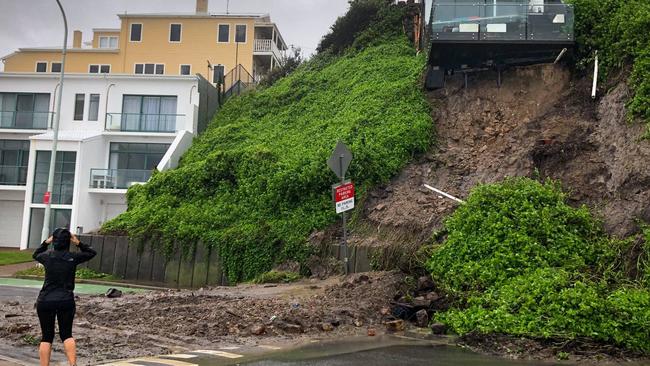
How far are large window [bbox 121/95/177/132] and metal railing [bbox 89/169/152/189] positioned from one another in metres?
2.83

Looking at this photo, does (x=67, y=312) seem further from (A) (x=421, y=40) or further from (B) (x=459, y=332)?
(A) (x=421, y=40)

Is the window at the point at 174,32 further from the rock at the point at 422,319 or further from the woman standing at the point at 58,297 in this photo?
the woman standing at the point at 58,297

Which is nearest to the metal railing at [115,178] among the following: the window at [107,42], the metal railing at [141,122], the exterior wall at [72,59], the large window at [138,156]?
the large window at [138,156]

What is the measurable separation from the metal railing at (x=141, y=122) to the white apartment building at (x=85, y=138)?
0.18 ft

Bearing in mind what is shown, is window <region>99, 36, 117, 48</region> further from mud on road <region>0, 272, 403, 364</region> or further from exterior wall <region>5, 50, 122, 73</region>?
mud on road <region>0, 272, 403, 364</region>

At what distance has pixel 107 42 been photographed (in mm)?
49188

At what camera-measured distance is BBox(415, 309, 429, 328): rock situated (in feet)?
32.3

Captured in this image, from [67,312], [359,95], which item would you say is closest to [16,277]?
[359,95]

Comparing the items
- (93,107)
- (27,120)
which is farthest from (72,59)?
(93,107)

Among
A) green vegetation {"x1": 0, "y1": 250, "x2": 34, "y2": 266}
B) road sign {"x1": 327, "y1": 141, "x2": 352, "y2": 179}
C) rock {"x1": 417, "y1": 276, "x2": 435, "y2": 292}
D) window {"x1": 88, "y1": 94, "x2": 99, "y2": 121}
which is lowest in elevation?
green vegetation {"x1": 0, "y1": 250, "x2": 34, "y2": 266}

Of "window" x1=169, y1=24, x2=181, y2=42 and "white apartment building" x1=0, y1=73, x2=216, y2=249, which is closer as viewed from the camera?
"white apartment building" x1=0, y1=73, x2=216, y2=249

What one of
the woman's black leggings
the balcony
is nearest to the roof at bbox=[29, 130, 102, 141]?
the balcony

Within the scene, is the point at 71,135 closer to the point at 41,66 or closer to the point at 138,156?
the point at 138,156

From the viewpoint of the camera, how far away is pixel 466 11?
18.4m
